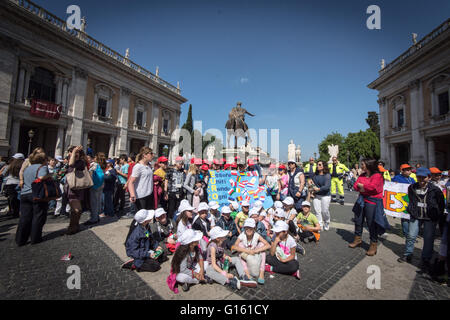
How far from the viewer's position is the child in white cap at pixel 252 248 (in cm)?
305

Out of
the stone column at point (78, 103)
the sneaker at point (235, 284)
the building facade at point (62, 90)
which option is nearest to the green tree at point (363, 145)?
the building facade at point (62, 90)

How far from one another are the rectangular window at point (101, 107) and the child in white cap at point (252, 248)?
22330 millimetres

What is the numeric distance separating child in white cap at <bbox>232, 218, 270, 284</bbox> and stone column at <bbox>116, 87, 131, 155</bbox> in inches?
869

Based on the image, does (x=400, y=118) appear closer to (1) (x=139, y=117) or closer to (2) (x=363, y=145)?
(2) (x=363, y=145)

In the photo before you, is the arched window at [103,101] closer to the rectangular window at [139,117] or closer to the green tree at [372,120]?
the rectangular window at [139,117]

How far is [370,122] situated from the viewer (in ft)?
157

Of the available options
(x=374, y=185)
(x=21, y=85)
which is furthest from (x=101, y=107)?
(x=374, y=185)

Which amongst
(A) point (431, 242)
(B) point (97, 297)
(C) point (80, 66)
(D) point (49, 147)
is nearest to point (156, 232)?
(B) point (97, 297)

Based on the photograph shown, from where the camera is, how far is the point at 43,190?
3.98 metres

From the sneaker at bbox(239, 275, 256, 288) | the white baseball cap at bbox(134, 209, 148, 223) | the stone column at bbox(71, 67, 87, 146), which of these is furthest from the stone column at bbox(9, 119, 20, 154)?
the sneaker at bbox(239, 275, 256, 288)

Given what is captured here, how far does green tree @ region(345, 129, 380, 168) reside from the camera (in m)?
34.5

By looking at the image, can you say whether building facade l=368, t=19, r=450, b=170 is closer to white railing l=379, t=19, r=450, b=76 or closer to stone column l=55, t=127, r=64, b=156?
Result: white railing l=379, t=19, r=450, b=76

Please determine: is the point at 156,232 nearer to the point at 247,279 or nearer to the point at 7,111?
the point at 247,279

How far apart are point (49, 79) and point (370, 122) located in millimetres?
59752
